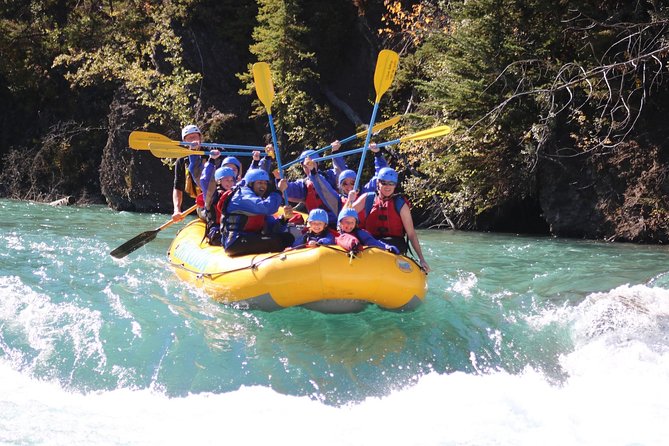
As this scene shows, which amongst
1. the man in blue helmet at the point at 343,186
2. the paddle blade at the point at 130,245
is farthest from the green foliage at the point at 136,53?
the man in blue helmet at the point at 343,186

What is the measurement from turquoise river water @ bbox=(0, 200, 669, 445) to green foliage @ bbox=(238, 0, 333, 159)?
23.6ft

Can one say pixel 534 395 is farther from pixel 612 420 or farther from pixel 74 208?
pixel 74 208

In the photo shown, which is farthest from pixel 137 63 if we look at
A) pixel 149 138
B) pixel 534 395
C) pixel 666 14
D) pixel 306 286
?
pixel 534 395

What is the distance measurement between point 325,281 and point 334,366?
2.37 feet

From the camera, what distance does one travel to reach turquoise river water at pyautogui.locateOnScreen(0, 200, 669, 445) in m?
4.33

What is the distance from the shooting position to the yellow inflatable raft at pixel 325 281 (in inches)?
222

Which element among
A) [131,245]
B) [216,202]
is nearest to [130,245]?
[131,245]

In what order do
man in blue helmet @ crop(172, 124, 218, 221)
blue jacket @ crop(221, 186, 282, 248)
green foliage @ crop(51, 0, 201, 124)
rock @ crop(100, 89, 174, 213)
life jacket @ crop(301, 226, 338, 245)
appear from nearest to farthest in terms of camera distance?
life jacket @ crop(301, 226, 338, 245)
blue jacket @ crop(221, 186, 282, 248)
man in blue helmet @ crop(172, 124, 218, 221)
green foliage @ crop(51, 0, 201, 124)
rock @ crop(100, 89, 174, 213)

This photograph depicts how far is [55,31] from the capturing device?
1786cm

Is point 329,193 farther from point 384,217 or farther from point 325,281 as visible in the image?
point 325,281

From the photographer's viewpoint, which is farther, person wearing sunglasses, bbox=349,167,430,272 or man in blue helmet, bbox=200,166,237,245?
man in blue helmet, bbox=200,166,237,245

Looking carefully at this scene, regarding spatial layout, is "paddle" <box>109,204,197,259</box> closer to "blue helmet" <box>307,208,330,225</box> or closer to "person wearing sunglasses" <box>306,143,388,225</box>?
"person wearing sunglasses" <box>306,143,388,225</box>

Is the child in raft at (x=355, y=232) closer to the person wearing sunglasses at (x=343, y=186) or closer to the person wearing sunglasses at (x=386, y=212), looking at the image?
the person wearing sunglasses at (x=386, y=212)

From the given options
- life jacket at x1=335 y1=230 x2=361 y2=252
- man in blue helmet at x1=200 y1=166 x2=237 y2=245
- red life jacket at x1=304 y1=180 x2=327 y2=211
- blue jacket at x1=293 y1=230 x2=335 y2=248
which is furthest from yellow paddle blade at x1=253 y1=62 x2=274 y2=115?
life jacket at x1=335 y1=230 x2=361 y2=252
